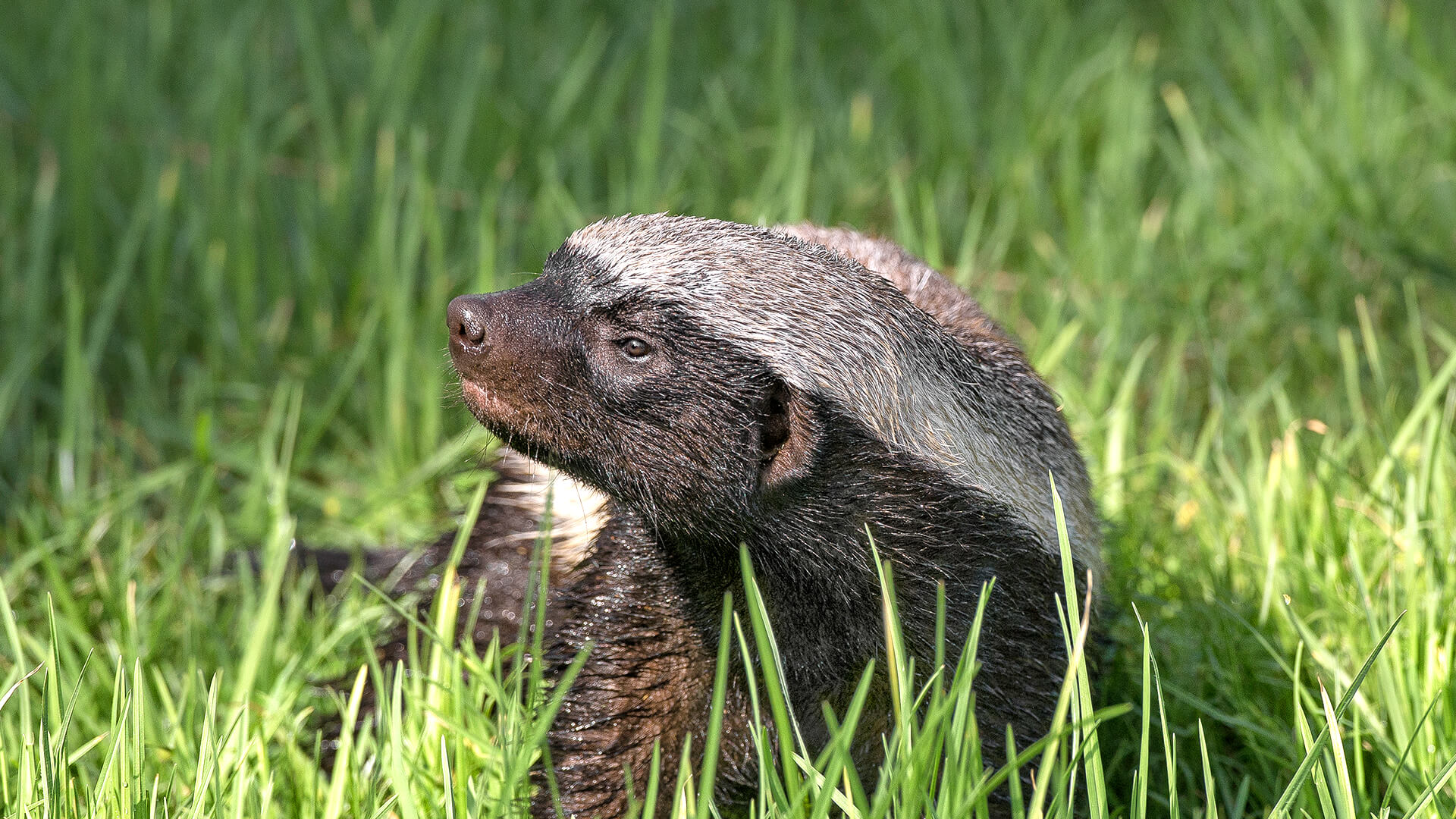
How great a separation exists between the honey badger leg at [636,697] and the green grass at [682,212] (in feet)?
0.28

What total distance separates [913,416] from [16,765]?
1837 millimetres

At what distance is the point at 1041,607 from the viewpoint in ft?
9.30

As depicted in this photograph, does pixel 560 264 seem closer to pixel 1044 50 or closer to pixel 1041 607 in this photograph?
pixel 1041 607

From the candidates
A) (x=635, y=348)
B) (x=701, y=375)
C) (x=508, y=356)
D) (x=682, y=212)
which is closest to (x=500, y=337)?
(x=508, y=356)

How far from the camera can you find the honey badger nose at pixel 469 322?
2570 mm

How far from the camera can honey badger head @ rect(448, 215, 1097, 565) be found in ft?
8.45

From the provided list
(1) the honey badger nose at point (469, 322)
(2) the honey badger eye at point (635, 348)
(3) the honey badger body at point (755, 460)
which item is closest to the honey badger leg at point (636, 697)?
(3) the honey badger body at point (755, 460)

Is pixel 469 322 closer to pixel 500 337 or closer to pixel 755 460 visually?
pixel 500 337

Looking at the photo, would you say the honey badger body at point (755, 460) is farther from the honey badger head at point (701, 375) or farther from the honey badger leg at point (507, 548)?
the honey badger leg at point (507, 548)

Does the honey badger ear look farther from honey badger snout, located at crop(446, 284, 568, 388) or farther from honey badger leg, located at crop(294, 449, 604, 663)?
honey badger leg, located at crop(294, 449, 604, 663)

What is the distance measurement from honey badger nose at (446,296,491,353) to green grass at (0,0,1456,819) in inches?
24.4

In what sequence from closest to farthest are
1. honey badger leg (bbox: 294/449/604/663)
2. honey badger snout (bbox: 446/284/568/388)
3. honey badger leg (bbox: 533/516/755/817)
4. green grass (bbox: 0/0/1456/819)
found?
honey badger snout (bbox: 446/284/568/388)
honey badger leg (bbox: 533/516/755/817)
green grass (bbox: 0/0/1456/819)
honey badger leg (bbox: 294/449/604/663)

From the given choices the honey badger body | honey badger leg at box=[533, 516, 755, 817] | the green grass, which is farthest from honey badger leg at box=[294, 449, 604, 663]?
the honey badger body

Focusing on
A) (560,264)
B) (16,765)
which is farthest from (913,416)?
(16,765)
